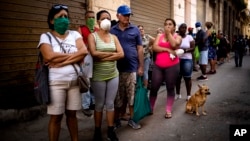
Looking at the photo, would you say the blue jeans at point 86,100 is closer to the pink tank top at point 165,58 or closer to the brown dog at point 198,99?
the pink tank top at point 165,58

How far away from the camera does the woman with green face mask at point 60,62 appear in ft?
10.8

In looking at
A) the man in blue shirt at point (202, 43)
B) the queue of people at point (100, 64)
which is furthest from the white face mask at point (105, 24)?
the man in blue shirt at point (202, 43)

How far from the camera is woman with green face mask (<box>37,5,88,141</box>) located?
10.8 feet

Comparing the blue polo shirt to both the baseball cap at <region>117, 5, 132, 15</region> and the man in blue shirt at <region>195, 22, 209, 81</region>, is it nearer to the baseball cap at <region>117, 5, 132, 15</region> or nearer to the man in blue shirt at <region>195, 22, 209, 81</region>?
the baseball cap at <region>117, 5, 132, 15</region>

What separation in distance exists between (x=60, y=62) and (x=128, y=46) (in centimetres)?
155

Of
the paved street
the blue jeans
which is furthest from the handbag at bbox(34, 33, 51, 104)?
the blue jeans

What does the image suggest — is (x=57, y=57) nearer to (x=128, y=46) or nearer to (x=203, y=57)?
(x=128, y=46)

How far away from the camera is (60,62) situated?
3307 millimetres

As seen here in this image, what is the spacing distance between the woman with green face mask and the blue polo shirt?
4.01 feet

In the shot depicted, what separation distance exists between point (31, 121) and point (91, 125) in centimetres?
111

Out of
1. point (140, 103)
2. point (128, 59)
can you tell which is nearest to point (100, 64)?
point (128, 59)

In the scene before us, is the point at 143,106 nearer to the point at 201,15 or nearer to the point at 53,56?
the point at 53,56

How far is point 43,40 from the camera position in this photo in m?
3.29

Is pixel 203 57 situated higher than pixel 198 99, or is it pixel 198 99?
pixel 203 57
